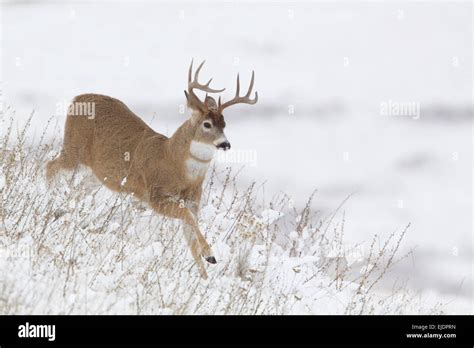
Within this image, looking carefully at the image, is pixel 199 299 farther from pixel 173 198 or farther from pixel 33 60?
pixel 33 60

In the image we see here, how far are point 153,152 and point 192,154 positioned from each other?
0.54m

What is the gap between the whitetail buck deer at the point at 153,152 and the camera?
28.3ft

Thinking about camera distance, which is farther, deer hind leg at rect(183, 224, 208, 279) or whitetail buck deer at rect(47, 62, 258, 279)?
whitetail buck deer at rect(47, 62, 258, 279)

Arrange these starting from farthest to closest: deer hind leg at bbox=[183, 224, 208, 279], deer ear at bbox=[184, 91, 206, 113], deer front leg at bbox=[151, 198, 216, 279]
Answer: deer ear at bbox=[184, 91, 206, 113] < deer front leg at bbox=[151, 198, 216, 279] < deer hind leg at bbox=[183, 224, 208, 279]

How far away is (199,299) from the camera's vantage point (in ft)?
21.2

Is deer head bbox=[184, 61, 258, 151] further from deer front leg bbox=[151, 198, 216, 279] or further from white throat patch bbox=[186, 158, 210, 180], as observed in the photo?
deer front leg bbox=[151, 198, 216, 279]

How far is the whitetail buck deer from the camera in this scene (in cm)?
863

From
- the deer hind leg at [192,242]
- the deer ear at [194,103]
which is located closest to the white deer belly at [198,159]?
the deer ear at [194,103]

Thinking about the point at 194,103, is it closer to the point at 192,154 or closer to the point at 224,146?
the point at 192,154

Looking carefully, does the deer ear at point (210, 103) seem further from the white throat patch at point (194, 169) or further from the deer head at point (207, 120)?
the white throat patch at point (194, 169)
